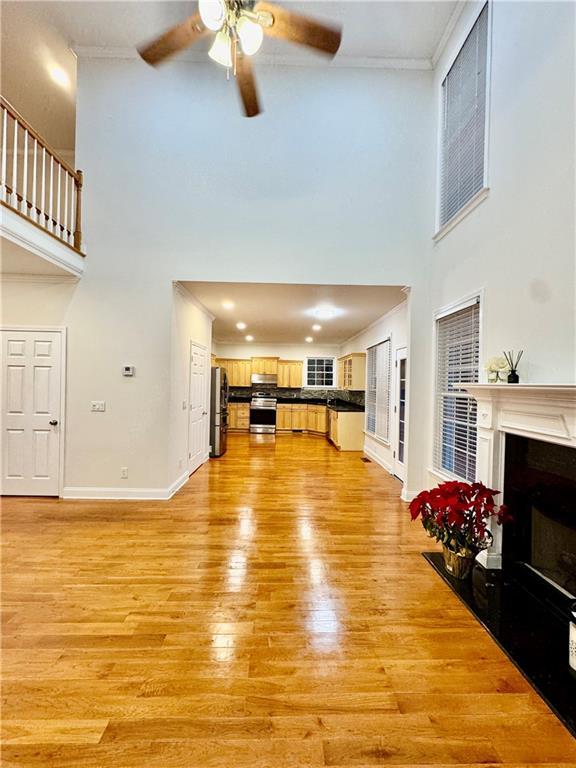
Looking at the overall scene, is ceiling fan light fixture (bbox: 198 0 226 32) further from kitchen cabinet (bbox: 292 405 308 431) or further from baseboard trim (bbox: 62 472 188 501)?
kitchen cabinet (bbox: 292 405 308 431)

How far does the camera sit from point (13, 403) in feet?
13.6

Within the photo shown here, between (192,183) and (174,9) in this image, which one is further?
(192,183)

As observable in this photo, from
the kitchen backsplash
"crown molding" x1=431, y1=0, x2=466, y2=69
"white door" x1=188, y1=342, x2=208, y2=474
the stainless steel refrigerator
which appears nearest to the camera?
"crown molding" x1=431, y1=0, x2=466, y2=69

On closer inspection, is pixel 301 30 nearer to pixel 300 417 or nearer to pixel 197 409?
pixel 197 409

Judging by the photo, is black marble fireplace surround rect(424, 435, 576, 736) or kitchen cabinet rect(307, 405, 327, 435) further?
kitchen cabinet rect(307, 405, 327, 435)

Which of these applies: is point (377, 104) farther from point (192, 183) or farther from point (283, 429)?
point (283, 429)

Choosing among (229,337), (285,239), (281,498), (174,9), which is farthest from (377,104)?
(229,337)

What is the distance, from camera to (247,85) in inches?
110

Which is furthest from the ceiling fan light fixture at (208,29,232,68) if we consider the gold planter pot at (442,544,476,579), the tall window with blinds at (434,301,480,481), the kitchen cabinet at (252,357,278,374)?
the kitchen cabinet at (252,357,278,374)

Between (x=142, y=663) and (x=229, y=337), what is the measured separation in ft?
28.1

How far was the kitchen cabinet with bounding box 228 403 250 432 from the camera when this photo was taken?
1036cm

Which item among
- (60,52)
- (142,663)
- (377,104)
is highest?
(60,52)

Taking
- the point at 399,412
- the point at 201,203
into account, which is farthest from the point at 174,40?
the point at 399,412

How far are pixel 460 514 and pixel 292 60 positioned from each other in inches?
204
